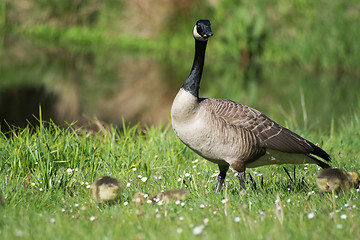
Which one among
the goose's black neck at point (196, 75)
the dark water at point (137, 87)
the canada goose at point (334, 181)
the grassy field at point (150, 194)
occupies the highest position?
the goose's black neck at point (196, 75)

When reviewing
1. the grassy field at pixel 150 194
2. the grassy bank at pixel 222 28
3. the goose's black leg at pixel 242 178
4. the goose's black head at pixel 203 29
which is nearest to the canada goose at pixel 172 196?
the grassy field at pixel 150 194

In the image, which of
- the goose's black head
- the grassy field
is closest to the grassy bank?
the grassy field

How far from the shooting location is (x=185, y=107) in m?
5.19

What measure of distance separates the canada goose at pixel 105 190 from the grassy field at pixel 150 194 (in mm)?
99

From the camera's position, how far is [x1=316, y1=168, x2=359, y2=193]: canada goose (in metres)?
4.83

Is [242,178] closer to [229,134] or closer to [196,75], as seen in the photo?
[229,134]

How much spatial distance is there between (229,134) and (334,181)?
106 cm

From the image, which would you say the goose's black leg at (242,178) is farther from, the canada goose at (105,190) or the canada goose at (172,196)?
the canada goose at (105,190)

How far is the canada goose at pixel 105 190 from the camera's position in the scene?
470 cm

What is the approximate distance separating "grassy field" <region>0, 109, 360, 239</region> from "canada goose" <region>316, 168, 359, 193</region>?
9 centimetres

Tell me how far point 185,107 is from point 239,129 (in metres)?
0.57

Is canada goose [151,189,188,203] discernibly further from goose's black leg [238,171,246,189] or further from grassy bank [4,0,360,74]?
grassy bank [4,0,360,74]

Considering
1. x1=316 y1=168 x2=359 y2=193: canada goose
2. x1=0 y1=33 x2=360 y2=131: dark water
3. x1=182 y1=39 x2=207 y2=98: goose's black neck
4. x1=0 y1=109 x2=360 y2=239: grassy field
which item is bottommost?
x1=0 y1=33 x2=360 y2=131: dark water

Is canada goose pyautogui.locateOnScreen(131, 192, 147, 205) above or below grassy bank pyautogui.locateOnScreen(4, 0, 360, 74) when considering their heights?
above
